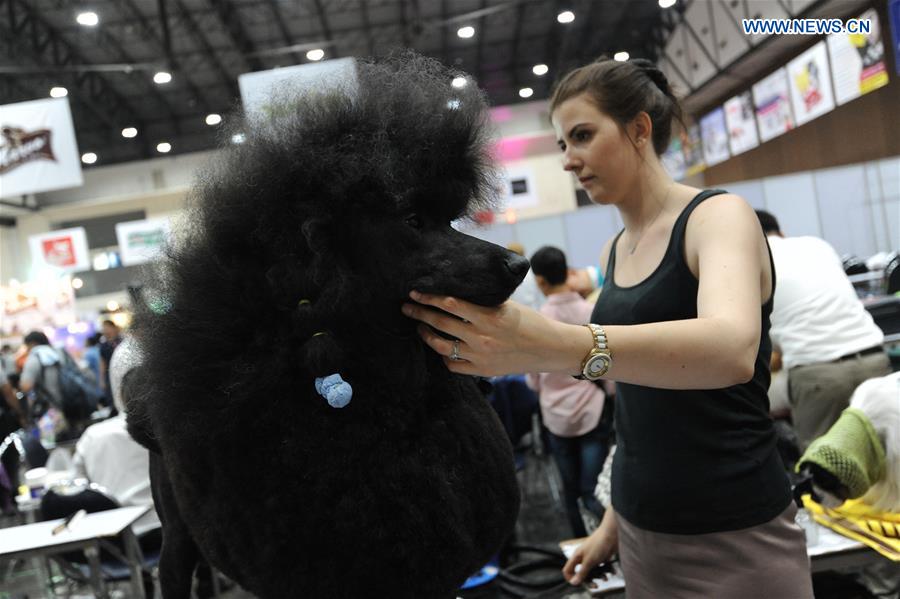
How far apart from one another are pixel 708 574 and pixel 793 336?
7.43 ft

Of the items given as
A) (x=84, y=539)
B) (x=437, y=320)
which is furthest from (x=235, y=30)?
(x=437, y=320)

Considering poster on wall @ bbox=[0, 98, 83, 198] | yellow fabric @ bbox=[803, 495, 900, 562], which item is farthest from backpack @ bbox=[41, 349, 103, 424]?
yellow fabric @ bbox=[803, 495, 900, 562]

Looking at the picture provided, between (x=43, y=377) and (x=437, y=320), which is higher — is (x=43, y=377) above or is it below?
below

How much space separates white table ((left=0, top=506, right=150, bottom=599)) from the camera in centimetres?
215

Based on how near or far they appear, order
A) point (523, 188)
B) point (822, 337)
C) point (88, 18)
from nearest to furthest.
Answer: point (822, 337) < point (88, 18) < point (523, 188)

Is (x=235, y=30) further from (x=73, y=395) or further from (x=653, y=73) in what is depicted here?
(x=653, y=73)

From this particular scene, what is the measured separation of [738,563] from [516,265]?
29.5 inches

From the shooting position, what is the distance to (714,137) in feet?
45.0

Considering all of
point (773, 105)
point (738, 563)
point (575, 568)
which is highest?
point (773, 105)

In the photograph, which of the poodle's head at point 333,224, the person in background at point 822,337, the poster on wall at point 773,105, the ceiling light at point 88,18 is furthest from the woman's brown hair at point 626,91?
the ceiling light at point 88,18

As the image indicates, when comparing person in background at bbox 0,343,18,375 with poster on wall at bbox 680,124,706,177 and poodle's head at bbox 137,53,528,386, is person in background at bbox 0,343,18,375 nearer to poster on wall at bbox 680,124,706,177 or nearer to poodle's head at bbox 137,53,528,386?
poodle's head at bbox 137,53,528,386

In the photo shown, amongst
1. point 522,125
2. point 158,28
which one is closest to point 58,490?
point 158,28

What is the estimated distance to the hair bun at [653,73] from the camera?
136 cm

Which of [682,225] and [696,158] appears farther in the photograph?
[696,158]
